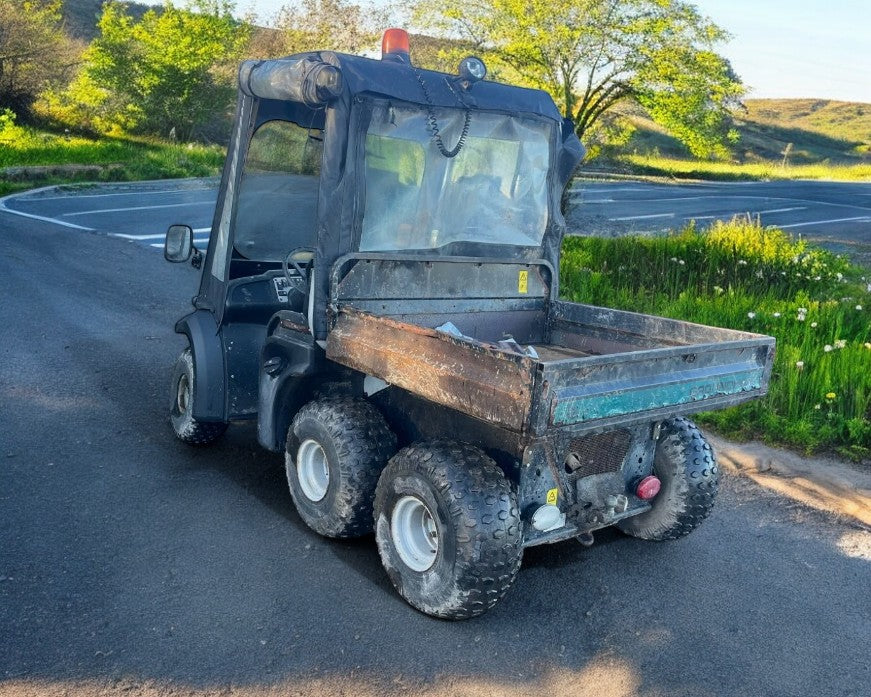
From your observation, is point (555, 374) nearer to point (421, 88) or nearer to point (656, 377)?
point (656, 377)

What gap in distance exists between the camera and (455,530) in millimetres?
3613

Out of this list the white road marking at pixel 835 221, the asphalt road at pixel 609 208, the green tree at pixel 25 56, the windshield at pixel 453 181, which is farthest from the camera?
the green tree at pixel 25 56

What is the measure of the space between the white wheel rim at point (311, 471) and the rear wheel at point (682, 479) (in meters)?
1.69

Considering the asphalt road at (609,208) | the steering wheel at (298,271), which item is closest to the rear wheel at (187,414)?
the steering wheel at (298,271)

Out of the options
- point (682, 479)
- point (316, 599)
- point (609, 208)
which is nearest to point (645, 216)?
point (609, 208)

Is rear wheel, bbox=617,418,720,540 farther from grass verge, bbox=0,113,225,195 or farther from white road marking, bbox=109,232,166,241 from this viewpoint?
grass verge, bbox=0,113,225,195

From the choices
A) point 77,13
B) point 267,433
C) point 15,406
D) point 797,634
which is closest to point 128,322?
point 15,406

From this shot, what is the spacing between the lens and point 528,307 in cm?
512

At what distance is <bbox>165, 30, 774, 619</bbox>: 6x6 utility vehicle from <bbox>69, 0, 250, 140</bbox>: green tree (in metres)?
26.0

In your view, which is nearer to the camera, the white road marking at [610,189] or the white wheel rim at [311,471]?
the white wheel rim at [311,471]

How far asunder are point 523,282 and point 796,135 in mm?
77313

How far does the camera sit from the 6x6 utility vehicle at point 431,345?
3627 mm

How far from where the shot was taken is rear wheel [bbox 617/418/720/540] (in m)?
4.45

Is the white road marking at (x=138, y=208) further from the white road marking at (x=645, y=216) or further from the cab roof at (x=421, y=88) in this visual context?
the cab roof at (x=421, y=88)
